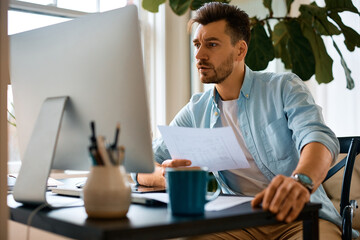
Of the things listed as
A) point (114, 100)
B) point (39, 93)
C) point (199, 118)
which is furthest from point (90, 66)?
point (199, 118)

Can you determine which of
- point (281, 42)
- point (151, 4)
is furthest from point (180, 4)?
point (281, 42)

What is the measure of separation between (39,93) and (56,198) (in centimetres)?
27

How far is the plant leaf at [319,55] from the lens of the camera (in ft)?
9.22

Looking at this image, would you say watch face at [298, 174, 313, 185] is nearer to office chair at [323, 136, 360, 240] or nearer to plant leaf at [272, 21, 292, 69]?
office chair at [323, 136, 360, 240]

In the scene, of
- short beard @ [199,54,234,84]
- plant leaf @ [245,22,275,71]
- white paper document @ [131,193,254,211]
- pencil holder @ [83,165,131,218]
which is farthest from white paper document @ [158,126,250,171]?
plant leaf @ [245,22,275,71]

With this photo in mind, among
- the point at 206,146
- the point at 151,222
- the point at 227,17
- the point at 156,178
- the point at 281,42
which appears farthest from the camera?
the point at 281,42

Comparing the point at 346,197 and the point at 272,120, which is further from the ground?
the point at 272,120

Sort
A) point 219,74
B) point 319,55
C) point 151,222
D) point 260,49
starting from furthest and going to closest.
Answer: point 319,55, point 260,49, point 219,74, point 151,222

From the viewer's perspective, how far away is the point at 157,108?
3475mm

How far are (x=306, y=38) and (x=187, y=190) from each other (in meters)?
2.11

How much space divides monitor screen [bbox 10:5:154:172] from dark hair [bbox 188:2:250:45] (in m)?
0.86

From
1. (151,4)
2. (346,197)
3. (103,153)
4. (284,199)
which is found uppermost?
(151,4)

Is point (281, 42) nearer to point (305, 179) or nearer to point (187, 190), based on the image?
point (305, 179)

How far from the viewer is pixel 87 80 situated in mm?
1071
